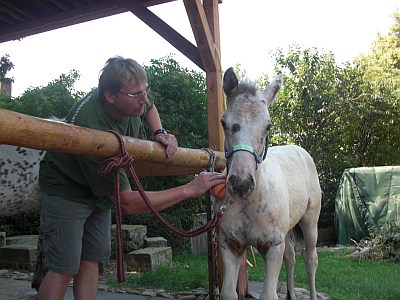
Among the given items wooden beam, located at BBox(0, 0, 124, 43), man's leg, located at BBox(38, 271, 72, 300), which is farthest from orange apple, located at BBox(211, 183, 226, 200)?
wooden beam, located at BBox(0, 0, 124, 43)

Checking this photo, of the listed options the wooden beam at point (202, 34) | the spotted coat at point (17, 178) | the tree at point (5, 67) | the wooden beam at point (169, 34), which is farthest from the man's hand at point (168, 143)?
the tree at point (5, 67)

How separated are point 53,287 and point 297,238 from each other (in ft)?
8.77

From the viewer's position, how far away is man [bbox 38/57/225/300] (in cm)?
202

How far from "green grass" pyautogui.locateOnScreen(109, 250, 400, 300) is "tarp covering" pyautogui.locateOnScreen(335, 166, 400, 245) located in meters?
1.99

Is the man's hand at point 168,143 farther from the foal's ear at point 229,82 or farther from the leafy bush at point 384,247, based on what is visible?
the leafy bush at point 384,247

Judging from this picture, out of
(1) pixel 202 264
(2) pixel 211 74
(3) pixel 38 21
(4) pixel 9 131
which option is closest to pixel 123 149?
(4) pixel 9 131

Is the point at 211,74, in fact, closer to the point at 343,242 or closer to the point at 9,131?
the point at 9,131

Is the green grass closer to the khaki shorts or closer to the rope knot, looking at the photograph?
the khaki shorts

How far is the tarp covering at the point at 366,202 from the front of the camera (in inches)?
355

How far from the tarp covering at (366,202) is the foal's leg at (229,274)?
23.6ft

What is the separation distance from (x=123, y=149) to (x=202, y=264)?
4.62 m

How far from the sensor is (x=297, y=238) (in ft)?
13.4

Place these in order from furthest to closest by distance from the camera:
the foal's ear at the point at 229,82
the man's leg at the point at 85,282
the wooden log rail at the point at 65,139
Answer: the foal's ear at the point at 229,82 < the man's leg at the point at 85,282 < the wooden log rail at the point at 65,139

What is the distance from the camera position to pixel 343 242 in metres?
9.84
